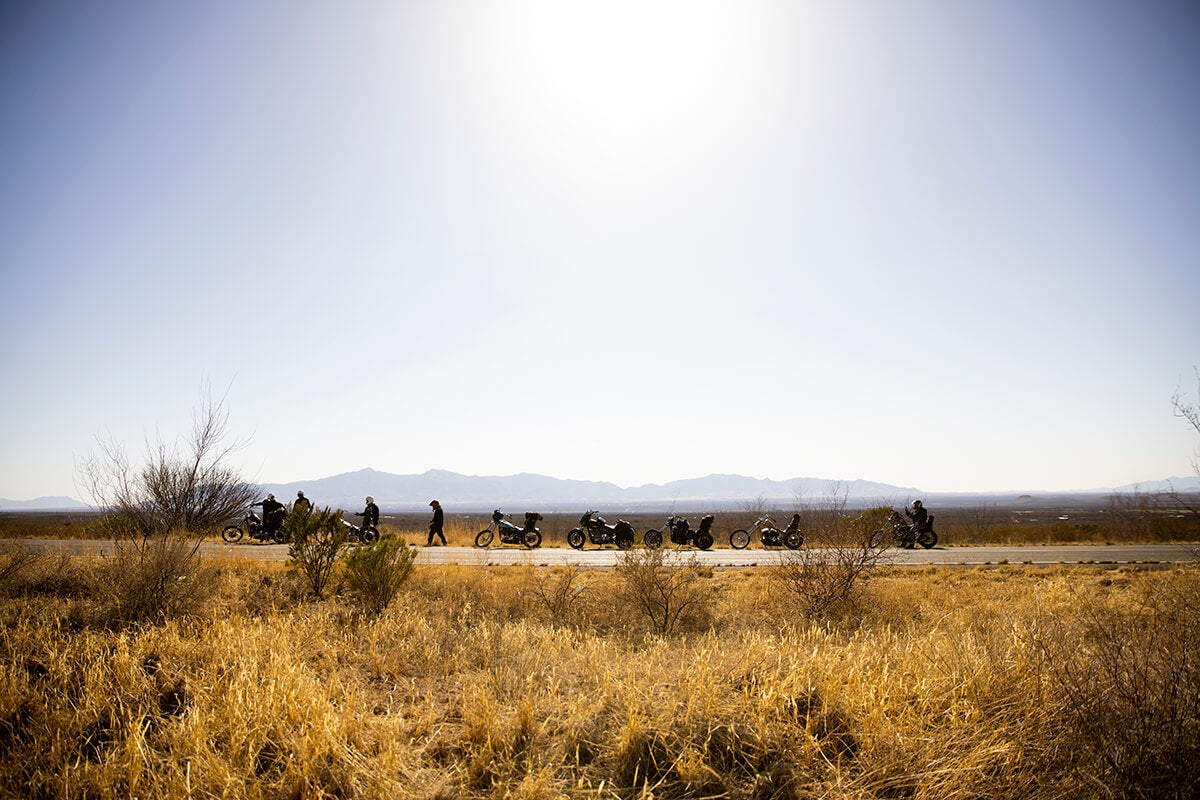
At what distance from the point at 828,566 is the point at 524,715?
741 centimetres

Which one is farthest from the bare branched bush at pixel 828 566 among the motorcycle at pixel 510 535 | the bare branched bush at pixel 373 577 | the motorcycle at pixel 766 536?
the motorcycle at pixel 510 535

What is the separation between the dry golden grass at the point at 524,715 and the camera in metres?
3.24

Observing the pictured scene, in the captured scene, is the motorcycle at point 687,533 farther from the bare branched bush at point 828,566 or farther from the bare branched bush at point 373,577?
the bare branched bush at point 373,577

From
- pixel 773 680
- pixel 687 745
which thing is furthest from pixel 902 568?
pixel 687 745

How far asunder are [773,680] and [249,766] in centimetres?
392

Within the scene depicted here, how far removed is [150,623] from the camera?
5945 millimetres

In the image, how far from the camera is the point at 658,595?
883cm

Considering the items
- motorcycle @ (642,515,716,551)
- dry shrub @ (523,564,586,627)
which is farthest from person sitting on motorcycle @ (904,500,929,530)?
dry shrub @ (523,564,586,627)

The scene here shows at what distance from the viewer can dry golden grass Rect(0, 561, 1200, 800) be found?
3.24 metres

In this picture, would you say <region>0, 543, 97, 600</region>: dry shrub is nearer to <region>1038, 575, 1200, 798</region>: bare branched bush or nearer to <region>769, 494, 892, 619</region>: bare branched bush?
<region>769, 494, 892, 619</region>: bare branched bush

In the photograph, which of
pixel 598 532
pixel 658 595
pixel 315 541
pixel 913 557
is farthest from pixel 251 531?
pixel 913 557

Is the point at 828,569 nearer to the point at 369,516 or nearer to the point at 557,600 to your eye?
the point at 557,600

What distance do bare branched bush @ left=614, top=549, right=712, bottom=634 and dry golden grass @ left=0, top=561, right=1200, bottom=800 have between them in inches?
75.4

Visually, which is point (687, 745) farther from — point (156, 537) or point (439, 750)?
point (156, 537)
